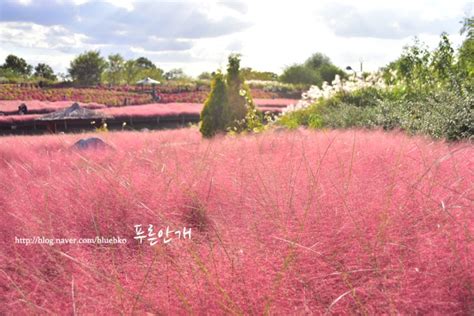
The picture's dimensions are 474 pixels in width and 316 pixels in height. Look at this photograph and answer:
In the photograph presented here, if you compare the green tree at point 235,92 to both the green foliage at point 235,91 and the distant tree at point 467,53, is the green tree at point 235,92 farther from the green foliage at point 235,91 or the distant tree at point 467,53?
the distant tree at point 467,53

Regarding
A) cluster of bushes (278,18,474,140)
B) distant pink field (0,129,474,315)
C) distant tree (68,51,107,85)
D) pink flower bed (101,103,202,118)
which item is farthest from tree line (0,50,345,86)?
distant pink field (0,129,474,315)

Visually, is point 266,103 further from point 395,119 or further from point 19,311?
point 19,311

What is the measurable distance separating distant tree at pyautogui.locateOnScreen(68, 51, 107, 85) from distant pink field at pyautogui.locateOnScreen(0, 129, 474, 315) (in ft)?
90.4

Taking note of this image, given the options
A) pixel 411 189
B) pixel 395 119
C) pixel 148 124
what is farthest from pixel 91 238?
pixel 148 124

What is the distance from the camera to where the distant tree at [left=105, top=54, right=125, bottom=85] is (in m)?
34.3

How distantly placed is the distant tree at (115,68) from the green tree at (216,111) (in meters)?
26.1

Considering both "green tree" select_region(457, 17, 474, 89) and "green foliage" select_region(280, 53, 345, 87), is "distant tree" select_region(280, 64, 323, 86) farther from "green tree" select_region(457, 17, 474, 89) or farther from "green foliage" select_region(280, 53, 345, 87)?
"green tree" select_region(457, 17, 474, 89)

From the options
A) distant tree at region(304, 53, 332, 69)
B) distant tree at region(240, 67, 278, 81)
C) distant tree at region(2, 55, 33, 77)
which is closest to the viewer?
distant tree at region(2, 55, 33, 77)

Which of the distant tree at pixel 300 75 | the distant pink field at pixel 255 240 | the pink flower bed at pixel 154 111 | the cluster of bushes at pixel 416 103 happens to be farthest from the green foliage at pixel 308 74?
the distant pink field at pixel 255 240

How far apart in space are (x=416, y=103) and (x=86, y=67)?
2647 centimetres

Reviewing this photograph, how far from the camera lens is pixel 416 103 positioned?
782cm

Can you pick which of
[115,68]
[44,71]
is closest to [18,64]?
[44,71]

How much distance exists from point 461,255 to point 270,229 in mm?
1003

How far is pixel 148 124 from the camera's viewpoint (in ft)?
62.1
